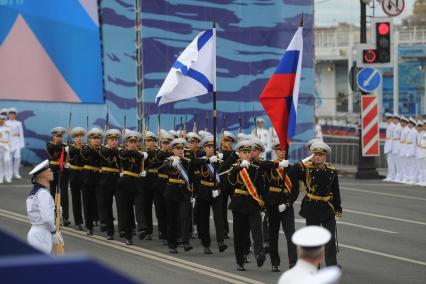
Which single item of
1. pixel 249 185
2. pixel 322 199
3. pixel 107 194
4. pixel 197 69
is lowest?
pixel 107 194

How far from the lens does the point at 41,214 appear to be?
952 cm

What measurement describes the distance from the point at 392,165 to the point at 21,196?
32.7ft

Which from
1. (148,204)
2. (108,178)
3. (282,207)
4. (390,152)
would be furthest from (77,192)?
(390,152)

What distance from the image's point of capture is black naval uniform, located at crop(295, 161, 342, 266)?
1166cm

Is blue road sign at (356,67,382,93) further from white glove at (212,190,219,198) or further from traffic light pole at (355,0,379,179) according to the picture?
white glove at (212,190,219,198)

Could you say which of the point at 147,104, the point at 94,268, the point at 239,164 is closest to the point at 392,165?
the point at 147,104

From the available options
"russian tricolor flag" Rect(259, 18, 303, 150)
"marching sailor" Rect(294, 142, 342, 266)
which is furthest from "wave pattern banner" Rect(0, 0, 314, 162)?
"marching sailor" Rect(294, 142, 342, 266)

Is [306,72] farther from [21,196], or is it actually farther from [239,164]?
[239,164]

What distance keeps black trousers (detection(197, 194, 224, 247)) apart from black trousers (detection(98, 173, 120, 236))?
175 centimetres

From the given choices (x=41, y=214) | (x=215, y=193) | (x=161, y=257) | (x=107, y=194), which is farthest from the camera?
(x=107, y=194)

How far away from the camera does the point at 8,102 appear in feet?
86.4

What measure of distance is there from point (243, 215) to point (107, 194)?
3.79 metres

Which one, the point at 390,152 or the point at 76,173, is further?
the point at 390,152

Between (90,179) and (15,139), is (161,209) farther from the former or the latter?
(15,139)
